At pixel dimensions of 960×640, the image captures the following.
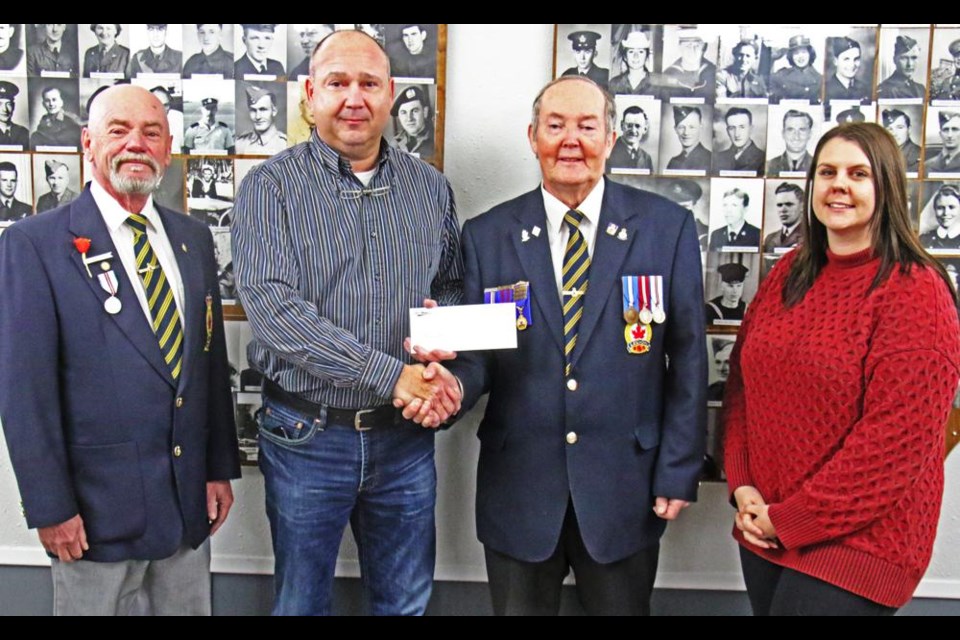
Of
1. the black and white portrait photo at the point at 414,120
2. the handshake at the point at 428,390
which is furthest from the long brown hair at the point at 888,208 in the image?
the black and white portrait photo at the point at 414,120

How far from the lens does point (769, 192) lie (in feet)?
8.02

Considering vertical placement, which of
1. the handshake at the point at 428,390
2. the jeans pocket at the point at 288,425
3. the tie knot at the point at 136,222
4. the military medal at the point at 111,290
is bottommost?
the jeans pocket at the point at 288,425

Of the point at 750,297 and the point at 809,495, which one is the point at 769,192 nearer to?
the point at 750,297

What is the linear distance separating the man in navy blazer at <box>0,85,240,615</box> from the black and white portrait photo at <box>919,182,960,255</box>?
225 centimetres

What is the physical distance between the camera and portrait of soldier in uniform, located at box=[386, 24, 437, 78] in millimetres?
2424

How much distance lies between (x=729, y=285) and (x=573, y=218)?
0.75 meters

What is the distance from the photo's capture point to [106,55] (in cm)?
248

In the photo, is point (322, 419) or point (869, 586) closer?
point (869, 586)

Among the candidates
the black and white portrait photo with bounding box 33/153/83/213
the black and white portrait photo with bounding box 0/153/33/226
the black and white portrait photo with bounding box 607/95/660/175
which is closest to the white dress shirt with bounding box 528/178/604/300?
the black and white portrait photo with bounding box 607/95/660/175

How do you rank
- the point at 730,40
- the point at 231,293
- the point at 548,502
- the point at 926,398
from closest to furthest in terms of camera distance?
1. the point at 926,398
2. the point at 548,502
3. the point at 730,40
4. the point at 231,293

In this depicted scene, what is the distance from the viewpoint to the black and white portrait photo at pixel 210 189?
8.21 feet

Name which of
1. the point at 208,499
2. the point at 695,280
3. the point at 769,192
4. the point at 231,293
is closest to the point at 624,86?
the point at 769,192

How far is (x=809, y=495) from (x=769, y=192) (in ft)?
3.63

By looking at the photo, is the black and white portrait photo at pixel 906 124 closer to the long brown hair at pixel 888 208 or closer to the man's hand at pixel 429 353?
the long brown hair at pixel 888 208
